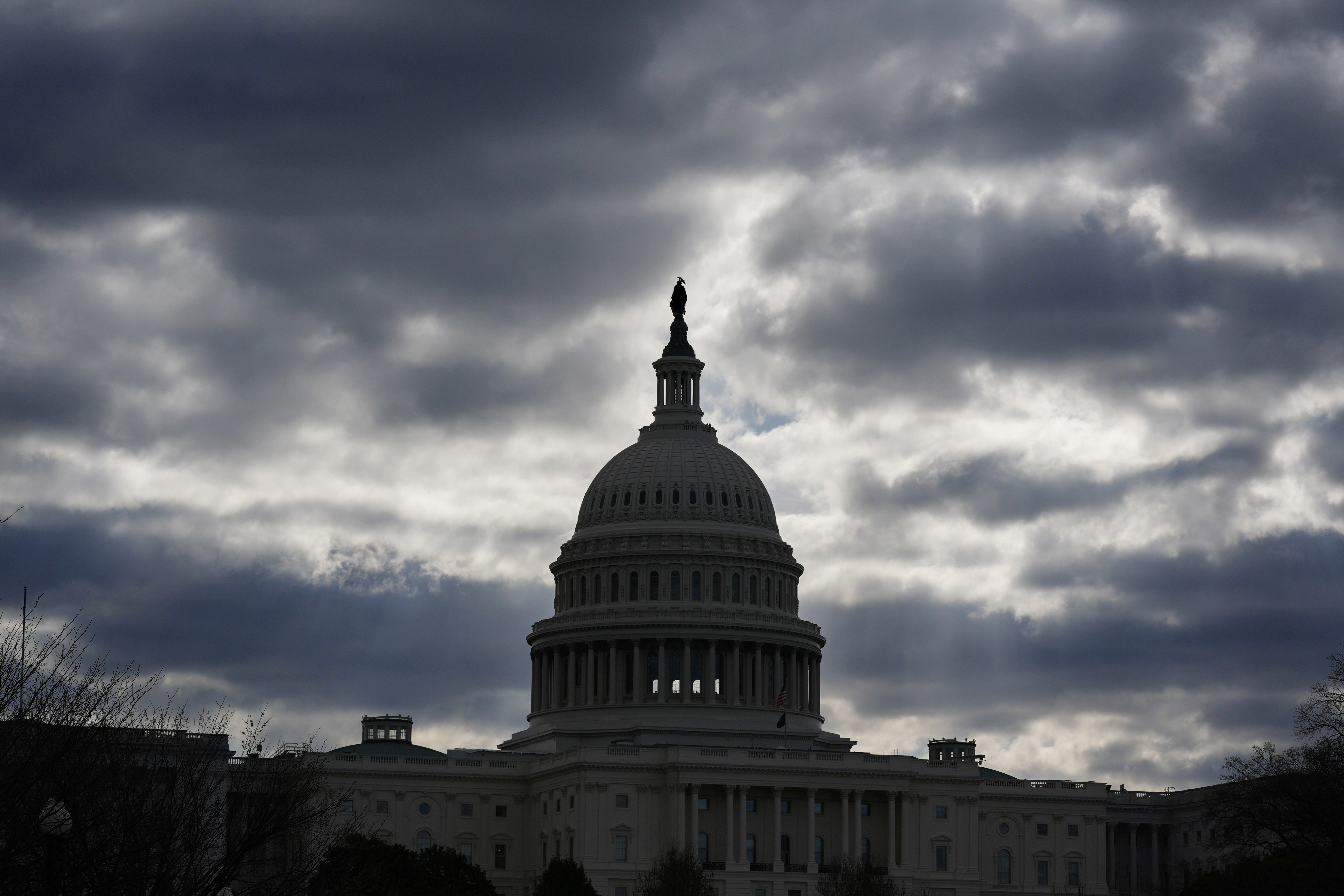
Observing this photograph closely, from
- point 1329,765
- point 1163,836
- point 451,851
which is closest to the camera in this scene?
point 1329,765

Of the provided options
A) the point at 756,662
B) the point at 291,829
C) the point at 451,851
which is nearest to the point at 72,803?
the point at 291,829

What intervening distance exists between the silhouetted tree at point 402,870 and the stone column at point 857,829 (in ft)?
119

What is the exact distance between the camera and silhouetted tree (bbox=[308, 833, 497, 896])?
95.6m

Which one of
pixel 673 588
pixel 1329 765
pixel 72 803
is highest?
pixel 673 588

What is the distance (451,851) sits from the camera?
12681cm

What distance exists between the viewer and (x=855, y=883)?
14012 centimetres

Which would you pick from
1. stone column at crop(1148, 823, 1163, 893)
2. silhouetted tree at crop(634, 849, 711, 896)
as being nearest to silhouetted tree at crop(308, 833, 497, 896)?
silhouetted tree at crop(634, 849, 711, 896)

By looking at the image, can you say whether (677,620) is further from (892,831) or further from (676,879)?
(676,879)

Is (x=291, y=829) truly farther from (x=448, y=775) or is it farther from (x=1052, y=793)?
(x=1052, y=793)

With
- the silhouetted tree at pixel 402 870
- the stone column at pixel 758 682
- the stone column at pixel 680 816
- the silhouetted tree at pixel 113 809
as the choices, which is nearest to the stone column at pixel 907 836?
the stone column at pixel 680 816

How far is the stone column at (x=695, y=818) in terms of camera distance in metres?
156

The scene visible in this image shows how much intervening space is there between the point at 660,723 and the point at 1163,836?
45803 mm

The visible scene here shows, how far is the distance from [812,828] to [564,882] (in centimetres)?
3267

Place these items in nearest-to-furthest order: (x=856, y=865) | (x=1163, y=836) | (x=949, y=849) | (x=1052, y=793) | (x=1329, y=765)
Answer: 1. (x=1329, y=765)
2. (x=856, y=865)
3. (x=949, y=849)
4. (x=1052, y=793)
5. (x=1163, y=836)
